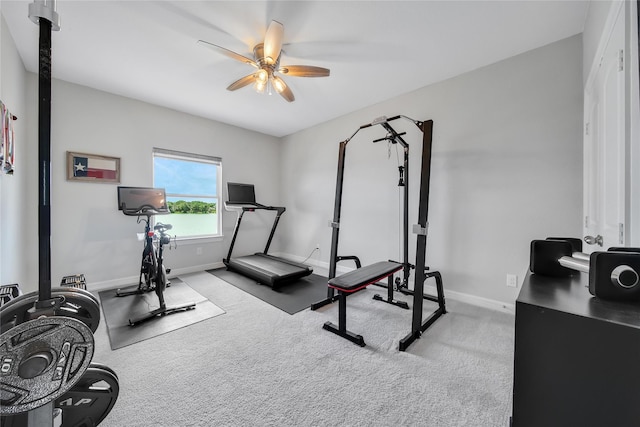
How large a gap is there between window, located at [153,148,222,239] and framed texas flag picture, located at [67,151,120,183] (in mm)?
508

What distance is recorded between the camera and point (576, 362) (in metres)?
0.57

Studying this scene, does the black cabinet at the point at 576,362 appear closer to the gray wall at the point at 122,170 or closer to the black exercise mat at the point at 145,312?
the black exercise mat at the point at 145,312

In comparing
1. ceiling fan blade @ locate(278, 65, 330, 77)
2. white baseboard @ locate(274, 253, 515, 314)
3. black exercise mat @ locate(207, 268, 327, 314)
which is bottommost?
black exercise mat @ locate(207, 268, 327, 314)

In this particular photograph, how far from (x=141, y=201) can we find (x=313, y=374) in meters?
2.94

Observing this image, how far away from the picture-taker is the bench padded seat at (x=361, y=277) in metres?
2.08

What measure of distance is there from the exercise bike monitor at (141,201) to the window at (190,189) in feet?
2.34

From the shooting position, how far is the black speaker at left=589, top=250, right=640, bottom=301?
63cm

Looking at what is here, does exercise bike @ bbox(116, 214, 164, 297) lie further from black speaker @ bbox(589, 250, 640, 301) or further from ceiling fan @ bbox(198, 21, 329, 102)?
black speaker @ bbox(589, 250, 640, 301)

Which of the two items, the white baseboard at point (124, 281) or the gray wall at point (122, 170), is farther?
the white baseboard at point (124, 281)

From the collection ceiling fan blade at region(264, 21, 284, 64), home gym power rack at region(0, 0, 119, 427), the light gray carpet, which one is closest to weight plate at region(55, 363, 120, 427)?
home gym power rack at region(0, 0, 119, 427)

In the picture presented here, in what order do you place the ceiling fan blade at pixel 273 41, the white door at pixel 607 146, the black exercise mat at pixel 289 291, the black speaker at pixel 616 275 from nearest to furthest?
the black speaker at pixel 616 275
the white door at pixel 607 146
the ceiling fan blade at pixel 273 41
the black exercise mat at pixel 289 291

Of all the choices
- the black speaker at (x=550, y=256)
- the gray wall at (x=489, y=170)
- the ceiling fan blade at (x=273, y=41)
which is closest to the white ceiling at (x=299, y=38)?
the ceiling fan blade at (x=273, y=41)

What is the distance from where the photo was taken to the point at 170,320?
244 centimetres

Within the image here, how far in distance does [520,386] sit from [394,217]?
9.48 ft
